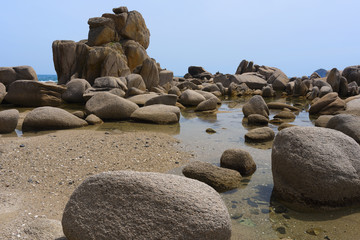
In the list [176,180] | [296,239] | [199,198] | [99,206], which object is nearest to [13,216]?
[99,206]

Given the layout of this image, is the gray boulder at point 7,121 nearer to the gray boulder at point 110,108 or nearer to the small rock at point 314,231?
the gray boulder at point 110,108

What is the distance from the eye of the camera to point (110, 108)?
8461 millimetres

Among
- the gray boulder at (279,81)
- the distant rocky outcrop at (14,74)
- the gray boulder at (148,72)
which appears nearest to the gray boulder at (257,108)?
the gray boulder at (148,72)

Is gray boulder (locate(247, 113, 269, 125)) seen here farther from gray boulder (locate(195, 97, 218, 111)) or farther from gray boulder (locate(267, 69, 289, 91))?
gray boulder (locate(267, 69, 289, 91))

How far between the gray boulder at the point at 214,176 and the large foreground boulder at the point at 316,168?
0.59 meters

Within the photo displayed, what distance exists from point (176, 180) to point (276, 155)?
1860mm

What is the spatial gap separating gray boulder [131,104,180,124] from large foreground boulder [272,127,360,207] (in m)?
4.92

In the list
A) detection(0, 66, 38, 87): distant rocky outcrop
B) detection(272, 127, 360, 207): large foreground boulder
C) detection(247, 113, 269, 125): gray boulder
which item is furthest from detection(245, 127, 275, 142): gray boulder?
detection(0, 66, 38, 87): distant rocky outcrop

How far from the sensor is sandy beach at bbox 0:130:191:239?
3000mm

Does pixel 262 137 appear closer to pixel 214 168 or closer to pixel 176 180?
pixel 214 168

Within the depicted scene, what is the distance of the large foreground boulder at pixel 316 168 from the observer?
130 inches

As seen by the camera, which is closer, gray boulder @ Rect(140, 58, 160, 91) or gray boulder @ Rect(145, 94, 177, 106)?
gray boulder @ Rect(145, 94, 177, 106)

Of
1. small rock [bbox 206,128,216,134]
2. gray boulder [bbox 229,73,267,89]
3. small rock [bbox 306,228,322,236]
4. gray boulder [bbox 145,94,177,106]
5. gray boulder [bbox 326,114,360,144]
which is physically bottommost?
gray boulder [bbox 229,73,267,89]

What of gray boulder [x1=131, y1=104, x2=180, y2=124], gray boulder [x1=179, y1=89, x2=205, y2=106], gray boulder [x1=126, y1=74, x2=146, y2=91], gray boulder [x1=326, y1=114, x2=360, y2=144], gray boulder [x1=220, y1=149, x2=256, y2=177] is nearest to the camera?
gray boulder [x1=220, y1=149, x2=256, y2=177]
